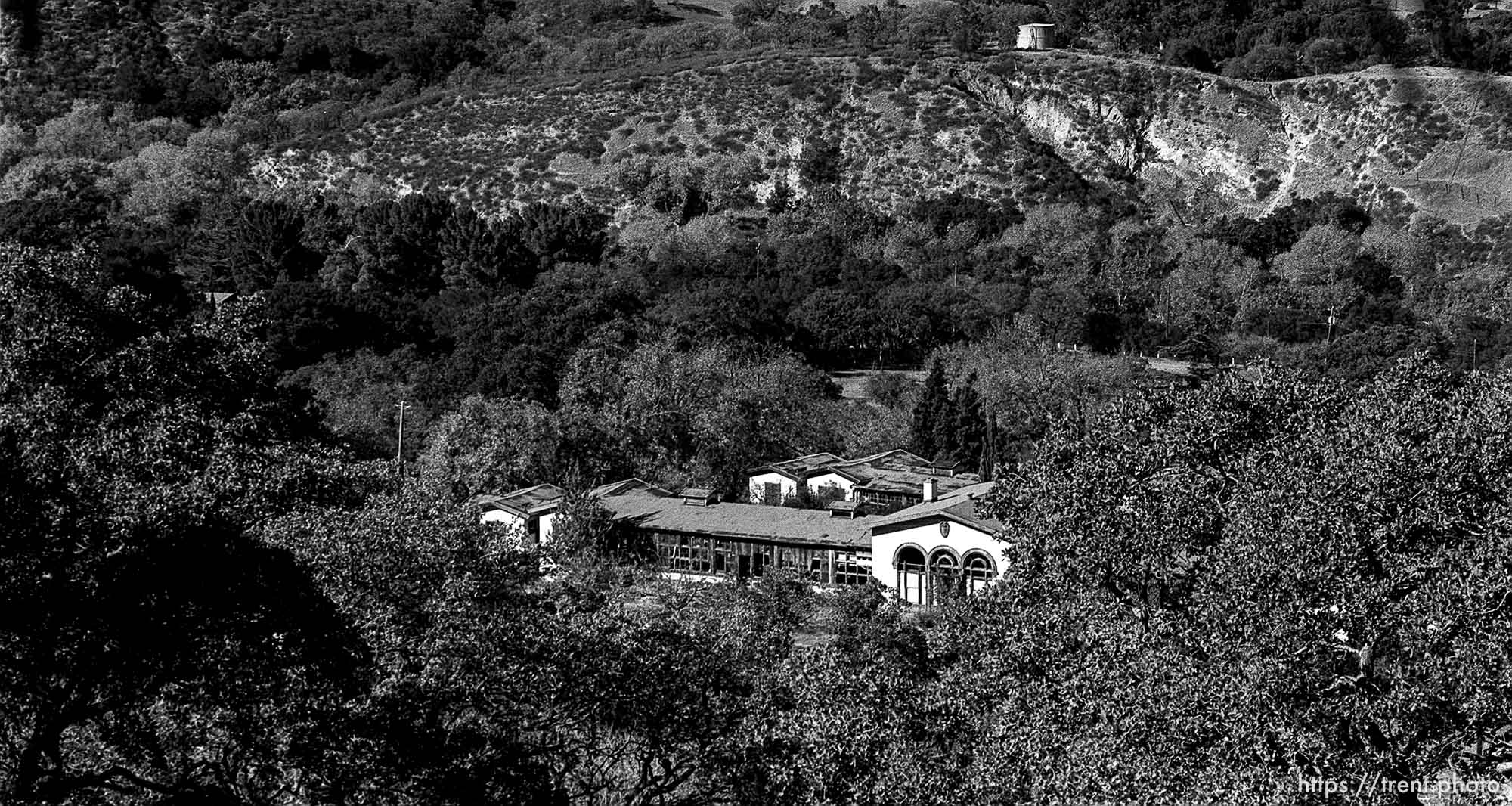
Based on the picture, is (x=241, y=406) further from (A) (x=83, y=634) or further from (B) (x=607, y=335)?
(B) (x=607, y=335)

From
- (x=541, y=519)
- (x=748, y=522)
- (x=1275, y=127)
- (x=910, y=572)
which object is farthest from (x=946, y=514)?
(x=1275, y=127)

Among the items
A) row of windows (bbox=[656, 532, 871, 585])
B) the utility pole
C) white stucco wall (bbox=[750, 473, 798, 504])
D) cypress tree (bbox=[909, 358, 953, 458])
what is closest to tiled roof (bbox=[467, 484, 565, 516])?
the utility pole

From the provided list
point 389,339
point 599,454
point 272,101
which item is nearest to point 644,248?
point 389,339

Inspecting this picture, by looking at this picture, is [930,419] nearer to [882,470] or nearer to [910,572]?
[882,470]

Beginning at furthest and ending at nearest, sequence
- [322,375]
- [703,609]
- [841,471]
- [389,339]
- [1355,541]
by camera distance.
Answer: [389,339]
[322,375]
[841,471]
[703,609]
[1355,541]

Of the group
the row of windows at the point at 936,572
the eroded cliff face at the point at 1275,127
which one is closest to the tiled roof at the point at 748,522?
the row of windows at the point at 936,572

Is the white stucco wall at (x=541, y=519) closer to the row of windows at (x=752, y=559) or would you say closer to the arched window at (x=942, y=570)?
the row of windows at (x=752, y=559)
